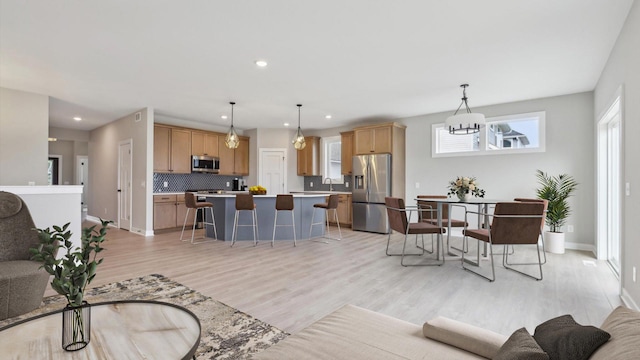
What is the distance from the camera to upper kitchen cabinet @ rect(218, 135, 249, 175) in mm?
8125

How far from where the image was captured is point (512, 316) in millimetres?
2559

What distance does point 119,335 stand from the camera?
1.44 metres

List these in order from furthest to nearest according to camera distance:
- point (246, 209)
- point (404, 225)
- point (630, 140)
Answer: point (246, 209) < point (404, 225) < point (630, 140)

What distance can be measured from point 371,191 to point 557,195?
3236mm

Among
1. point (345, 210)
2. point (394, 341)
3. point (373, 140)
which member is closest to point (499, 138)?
point (373, 140)

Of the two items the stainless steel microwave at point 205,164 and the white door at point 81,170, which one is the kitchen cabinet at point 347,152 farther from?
the white door at point 81,170

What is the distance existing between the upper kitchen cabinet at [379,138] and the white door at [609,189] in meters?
3.28

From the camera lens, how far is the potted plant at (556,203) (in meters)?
4.84

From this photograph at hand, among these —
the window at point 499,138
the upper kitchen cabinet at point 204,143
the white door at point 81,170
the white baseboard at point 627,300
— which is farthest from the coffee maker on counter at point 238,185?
the white baseboard at point 627,300

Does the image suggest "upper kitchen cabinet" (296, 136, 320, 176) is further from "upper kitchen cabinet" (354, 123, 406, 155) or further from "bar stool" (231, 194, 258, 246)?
Answer: "bar stool" (231, 194, 258, 246)

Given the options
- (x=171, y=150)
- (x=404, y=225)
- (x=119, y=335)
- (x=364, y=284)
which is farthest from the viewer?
(x=171, y=150)

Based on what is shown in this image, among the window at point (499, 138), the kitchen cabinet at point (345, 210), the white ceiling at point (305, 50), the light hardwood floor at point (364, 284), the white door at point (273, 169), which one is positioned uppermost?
the white ceiling at point (305, 50)

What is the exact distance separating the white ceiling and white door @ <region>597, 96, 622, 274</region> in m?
0.76

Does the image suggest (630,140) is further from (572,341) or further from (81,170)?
(81,170)
